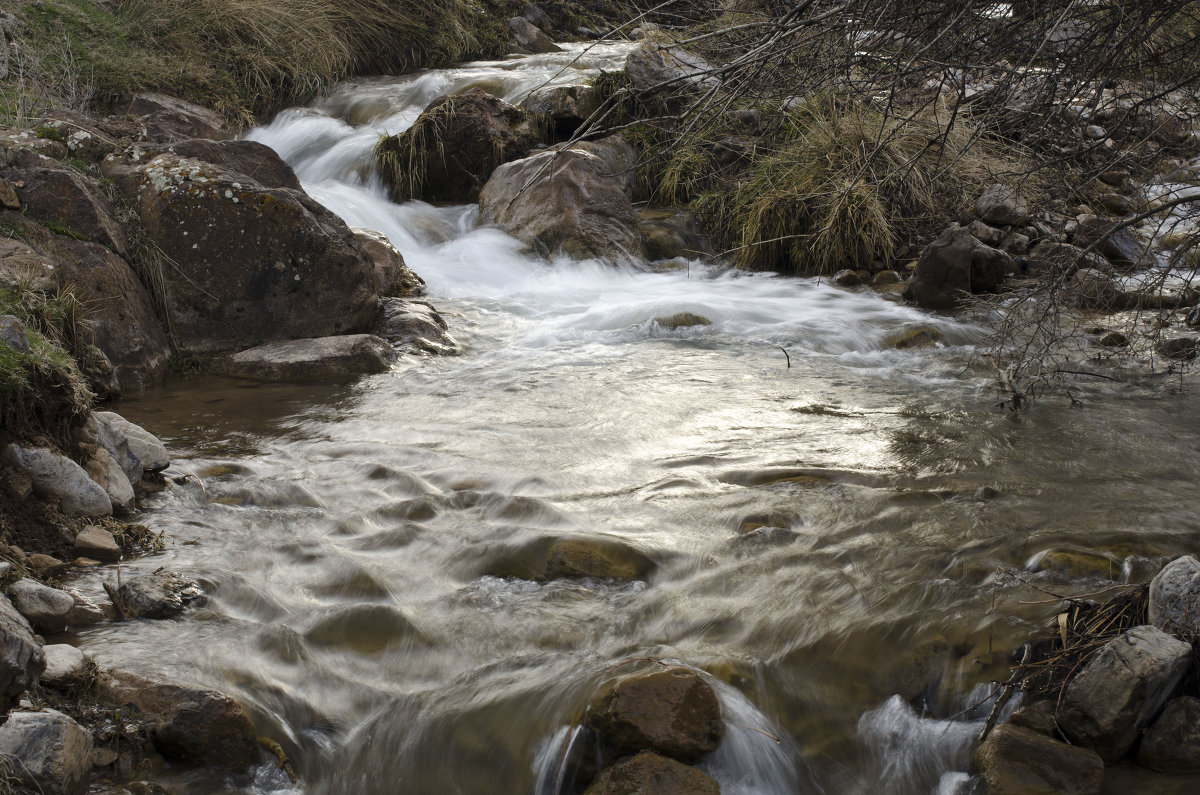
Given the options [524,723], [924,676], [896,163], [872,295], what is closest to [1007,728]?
[924,676]

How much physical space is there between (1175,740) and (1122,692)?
6.5 inches

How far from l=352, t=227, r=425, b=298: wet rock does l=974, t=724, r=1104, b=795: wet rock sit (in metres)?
5.74

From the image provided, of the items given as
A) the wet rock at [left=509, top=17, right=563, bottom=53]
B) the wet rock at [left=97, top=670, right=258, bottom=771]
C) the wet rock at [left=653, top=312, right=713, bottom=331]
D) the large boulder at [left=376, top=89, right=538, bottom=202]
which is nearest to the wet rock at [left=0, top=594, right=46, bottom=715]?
the wet rock at [left=97, top=670, right=258, bottom=771]

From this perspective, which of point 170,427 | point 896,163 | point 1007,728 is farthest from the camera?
point 896,163

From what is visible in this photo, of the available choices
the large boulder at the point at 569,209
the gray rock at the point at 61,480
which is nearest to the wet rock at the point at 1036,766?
the gray rock at the point at 61,480

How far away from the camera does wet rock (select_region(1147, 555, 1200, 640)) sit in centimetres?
218

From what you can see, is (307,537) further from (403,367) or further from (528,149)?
(528,149)

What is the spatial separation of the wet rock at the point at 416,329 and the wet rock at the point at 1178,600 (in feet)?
15.7

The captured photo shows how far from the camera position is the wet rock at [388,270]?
713 cm

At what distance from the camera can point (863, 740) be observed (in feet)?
7.49

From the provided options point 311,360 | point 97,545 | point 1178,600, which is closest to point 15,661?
point 97,545

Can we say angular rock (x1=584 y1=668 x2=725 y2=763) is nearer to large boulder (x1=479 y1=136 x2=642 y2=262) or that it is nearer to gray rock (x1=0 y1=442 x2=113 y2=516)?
gray rock (x1=0 y1=442 x2=113 y2=516)

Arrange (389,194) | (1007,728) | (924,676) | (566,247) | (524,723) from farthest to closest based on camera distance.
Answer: (389,194)
(566,247)
(924,676)
(524,723)
(1007,728)

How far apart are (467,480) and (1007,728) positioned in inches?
91.2
